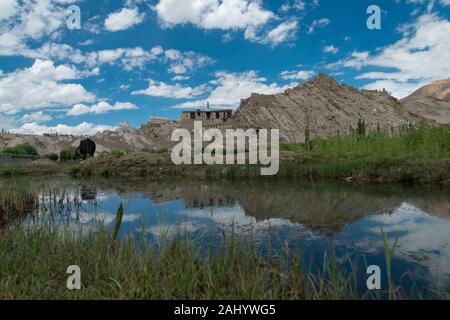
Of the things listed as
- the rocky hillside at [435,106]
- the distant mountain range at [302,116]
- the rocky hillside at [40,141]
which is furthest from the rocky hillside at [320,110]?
the rocky hillside at [40,141]

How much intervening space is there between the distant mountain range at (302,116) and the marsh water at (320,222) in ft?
230

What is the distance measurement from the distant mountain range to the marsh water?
70.2 meters

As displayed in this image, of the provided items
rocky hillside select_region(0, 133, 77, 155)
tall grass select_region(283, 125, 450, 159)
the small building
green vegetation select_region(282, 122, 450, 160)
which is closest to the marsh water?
green vegetation select_region(282, 122, 450, 160)

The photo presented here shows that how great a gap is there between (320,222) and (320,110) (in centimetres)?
8696

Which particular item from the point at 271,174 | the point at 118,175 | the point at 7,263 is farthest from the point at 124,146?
the point at 7,263

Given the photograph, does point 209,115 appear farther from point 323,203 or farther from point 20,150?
point 323,203

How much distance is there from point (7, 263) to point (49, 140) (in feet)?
341

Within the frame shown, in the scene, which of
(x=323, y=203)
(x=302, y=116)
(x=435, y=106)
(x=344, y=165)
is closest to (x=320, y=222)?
(x=323, y=203)

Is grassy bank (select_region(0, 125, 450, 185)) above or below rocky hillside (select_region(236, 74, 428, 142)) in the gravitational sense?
below

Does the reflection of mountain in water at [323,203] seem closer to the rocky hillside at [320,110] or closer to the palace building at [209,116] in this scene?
the rocky hillside at [320,110]

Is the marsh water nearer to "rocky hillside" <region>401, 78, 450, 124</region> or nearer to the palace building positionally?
the palace building

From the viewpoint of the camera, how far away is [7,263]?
3818 mm

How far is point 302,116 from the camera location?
88.3 meters

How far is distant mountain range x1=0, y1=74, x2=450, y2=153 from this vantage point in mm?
84250
